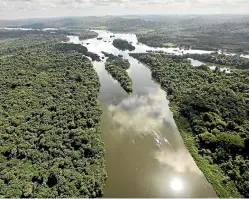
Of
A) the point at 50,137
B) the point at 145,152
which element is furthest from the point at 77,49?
the point at 145,152

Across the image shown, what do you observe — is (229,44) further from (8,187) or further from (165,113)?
(8,187)

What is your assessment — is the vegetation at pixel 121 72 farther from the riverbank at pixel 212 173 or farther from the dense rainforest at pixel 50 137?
the riverbank at pixel 212 173

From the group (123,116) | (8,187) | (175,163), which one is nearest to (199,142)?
(175,163)

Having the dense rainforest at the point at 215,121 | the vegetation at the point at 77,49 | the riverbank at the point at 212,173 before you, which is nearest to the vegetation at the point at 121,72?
the vegetation at the point at 77,49

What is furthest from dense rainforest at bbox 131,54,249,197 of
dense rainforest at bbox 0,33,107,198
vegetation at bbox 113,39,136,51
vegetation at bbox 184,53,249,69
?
vegetation at bbox 113,39,136,51

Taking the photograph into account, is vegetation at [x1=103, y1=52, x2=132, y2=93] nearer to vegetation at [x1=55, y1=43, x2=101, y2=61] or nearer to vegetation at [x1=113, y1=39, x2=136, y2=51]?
vegetation at [x1=55, y1=43, x2=101, y2=61]

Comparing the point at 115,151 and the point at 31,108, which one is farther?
the point at 31,108
